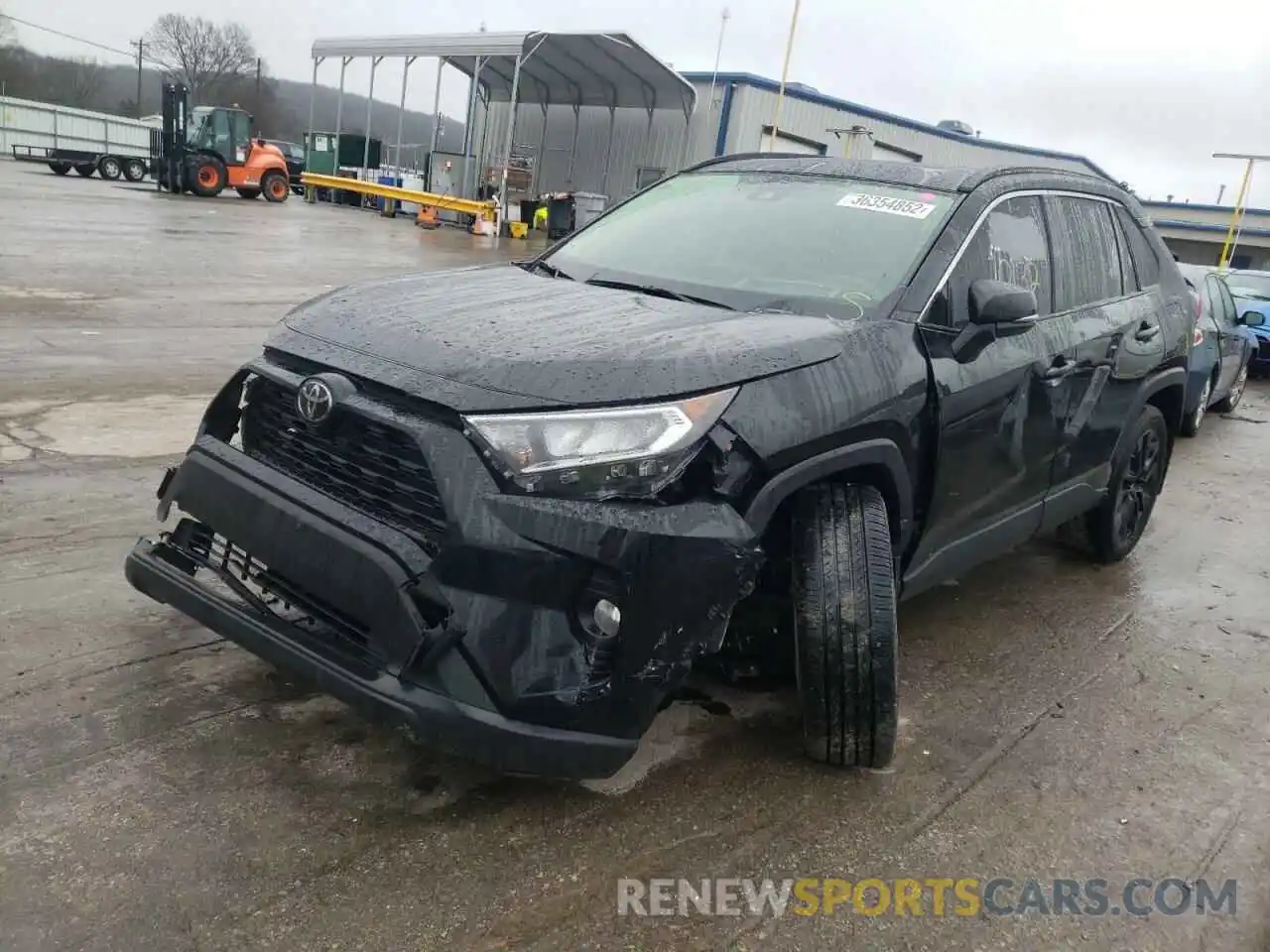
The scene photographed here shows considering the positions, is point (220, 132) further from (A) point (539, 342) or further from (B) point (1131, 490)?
(A) point (539, 342)

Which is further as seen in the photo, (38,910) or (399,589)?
(399,589)

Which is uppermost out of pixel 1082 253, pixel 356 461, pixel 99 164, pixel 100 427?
pixel 1082 253

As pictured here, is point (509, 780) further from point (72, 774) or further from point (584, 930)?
point (72, 774)

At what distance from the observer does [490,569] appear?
240cm

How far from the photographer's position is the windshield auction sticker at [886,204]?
364 centimetres

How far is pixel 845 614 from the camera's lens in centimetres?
287

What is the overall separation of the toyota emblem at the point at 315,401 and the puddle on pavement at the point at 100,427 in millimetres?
3277

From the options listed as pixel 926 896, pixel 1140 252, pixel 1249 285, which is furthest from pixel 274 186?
pixel 926 896

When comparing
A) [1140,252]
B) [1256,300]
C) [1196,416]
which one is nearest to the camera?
[1140,252]

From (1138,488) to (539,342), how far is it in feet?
12.7

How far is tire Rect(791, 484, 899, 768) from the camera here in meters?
2.88

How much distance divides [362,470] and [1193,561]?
15.8 feet

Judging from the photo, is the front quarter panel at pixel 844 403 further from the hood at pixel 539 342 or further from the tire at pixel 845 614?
the tire at pixel 845 614

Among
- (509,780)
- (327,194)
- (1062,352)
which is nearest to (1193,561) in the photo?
(1062,352)
